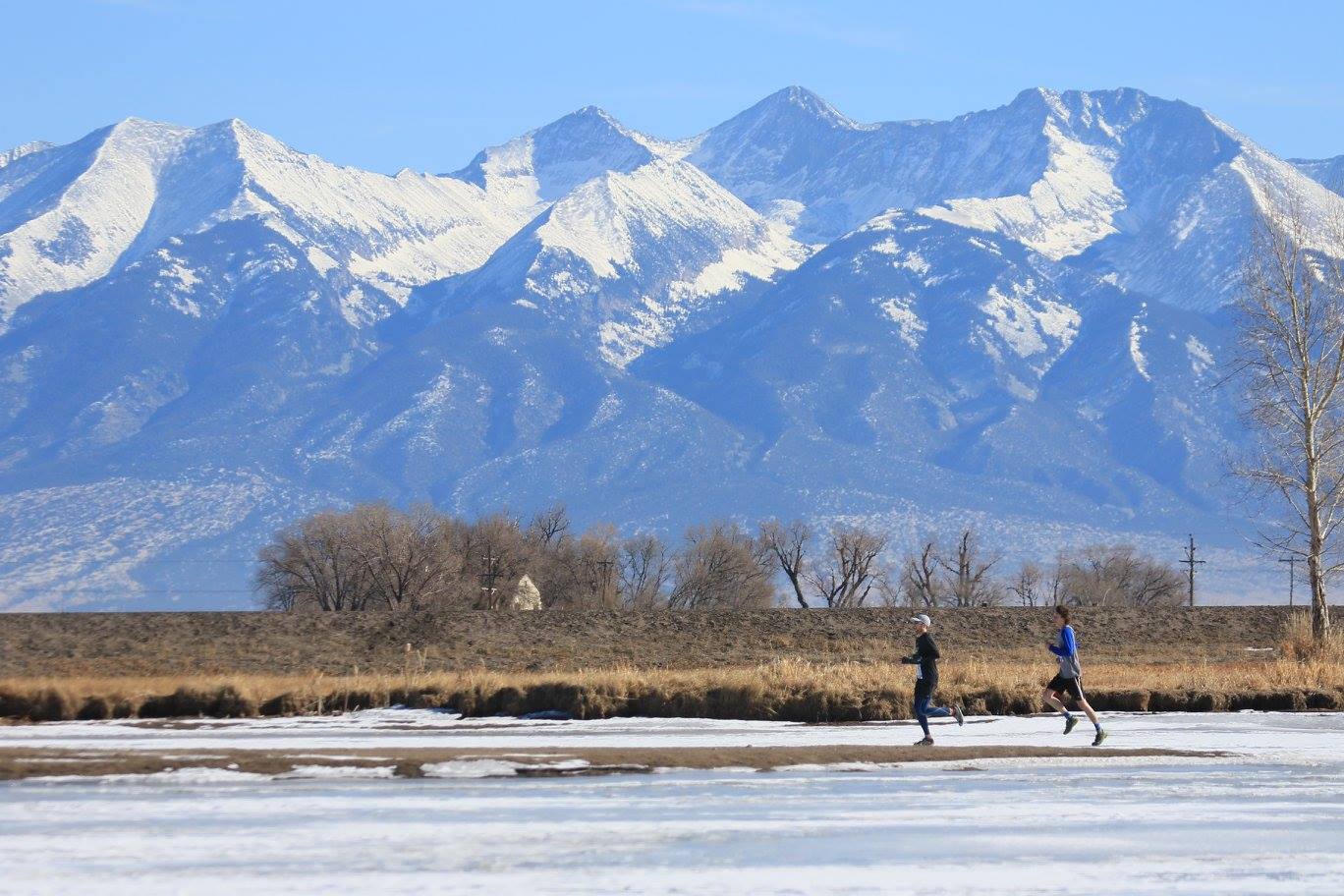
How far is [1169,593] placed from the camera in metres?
128

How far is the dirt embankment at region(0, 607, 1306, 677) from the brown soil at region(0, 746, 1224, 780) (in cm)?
1497

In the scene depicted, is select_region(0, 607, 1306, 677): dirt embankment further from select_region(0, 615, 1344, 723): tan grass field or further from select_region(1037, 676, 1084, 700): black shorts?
select_region(1037, 676, 1084, 700): black shorts

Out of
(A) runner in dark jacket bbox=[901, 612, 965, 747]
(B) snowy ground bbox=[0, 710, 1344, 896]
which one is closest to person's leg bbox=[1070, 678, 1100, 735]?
(B) snowy ground bbox=[0, 710, 1344, 896]

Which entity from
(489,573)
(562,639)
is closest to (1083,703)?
(562,639)

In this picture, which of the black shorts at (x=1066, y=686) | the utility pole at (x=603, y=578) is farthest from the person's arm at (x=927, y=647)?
the utility pole at (x=603, y=578)

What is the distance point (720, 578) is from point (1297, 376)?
67.9 metres

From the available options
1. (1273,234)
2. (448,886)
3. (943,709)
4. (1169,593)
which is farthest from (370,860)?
(1169,593)

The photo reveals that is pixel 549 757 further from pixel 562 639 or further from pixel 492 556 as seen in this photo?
pixel 492 556

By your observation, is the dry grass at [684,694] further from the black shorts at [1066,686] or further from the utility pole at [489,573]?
the utility pole at [489,573]

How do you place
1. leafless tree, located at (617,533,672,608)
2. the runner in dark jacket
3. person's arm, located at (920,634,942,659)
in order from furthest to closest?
leafless tree, located at (617,533,672,608) → person's arm, located at (920,634,942,659) → the runner in dark jacket

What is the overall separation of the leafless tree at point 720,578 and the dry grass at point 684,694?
223ft

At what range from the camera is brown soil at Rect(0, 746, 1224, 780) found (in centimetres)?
2122

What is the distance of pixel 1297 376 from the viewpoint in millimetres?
40938

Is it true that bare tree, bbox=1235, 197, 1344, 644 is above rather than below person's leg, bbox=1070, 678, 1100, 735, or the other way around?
above
